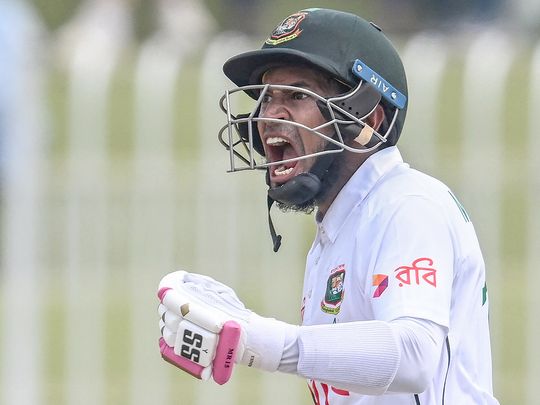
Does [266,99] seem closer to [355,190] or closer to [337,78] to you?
[337,78]

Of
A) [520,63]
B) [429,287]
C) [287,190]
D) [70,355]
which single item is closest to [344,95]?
[287,190]

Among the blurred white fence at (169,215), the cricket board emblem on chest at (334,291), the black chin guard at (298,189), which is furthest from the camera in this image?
the blurred white fence at (169,215)

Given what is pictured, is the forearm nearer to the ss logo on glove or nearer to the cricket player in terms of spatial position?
the cricket player

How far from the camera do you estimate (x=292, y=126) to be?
395 centimetres

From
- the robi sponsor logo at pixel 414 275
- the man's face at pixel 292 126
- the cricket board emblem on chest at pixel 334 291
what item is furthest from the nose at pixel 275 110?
the robi sponsor logo at pixel 414 275

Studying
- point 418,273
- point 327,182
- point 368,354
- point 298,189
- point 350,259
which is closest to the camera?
point 368,354

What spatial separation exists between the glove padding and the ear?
2.74ft

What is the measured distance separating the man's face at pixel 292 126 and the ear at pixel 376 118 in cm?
16

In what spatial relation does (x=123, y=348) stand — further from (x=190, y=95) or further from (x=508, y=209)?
(x=508, y=209)

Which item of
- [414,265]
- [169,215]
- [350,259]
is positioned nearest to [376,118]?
[350,259]

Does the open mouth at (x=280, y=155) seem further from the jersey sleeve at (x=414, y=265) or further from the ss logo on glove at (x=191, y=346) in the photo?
the ss logo on glove at (x=191, y=346)

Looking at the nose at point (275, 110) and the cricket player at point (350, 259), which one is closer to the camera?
the cricket player at point (350, 259)

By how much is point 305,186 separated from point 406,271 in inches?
20.9

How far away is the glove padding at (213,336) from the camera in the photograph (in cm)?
339
